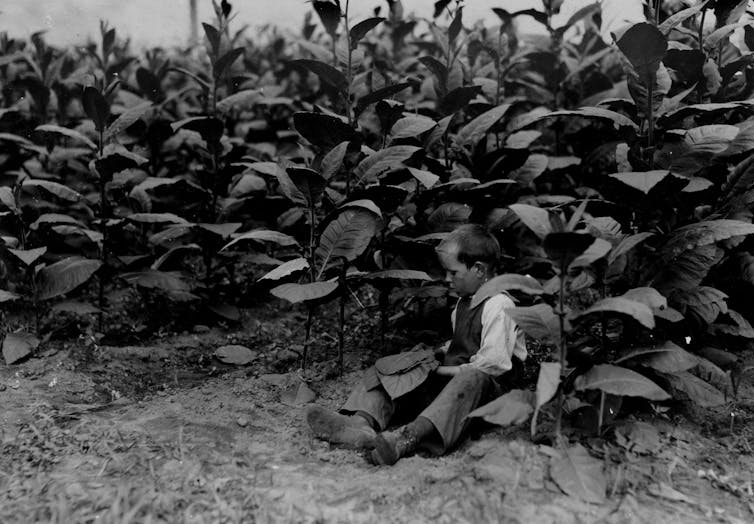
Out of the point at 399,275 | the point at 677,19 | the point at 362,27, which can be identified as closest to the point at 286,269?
the point at 399,275

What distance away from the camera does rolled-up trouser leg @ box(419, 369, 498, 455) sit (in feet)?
10.9


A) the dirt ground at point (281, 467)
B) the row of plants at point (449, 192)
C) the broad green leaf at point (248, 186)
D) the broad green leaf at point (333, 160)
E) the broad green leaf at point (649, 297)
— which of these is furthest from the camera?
the broad green leaf at point (248, 186)

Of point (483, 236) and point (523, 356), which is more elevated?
point (483, 236)

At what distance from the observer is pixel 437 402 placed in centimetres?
339

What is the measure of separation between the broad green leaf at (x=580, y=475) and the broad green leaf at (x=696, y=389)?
71 cm

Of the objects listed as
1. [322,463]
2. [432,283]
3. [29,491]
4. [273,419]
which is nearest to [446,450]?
[322,463]

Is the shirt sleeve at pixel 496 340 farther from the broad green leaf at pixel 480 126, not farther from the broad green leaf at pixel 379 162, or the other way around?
the broad green leaf at pixel 480 126

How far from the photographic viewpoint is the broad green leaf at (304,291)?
361 cm

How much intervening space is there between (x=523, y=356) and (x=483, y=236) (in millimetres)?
659

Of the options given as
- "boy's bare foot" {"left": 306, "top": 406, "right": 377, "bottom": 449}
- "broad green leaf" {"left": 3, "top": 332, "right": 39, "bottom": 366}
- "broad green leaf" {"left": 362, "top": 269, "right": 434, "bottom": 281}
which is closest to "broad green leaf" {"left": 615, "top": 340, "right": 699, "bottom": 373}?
"broad green leaf" {"left": 362, "top": 269, "right": 434, "bottom": 281}

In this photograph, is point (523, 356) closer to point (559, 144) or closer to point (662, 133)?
point (662, 133)

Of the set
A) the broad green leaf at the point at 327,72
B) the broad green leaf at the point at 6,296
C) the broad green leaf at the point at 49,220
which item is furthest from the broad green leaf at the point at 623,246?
the broad green leaf at the point at 6,296

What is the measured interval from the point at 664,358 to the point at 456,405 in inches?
38.6

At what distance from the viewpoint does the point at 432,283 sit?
4504 millimetres
